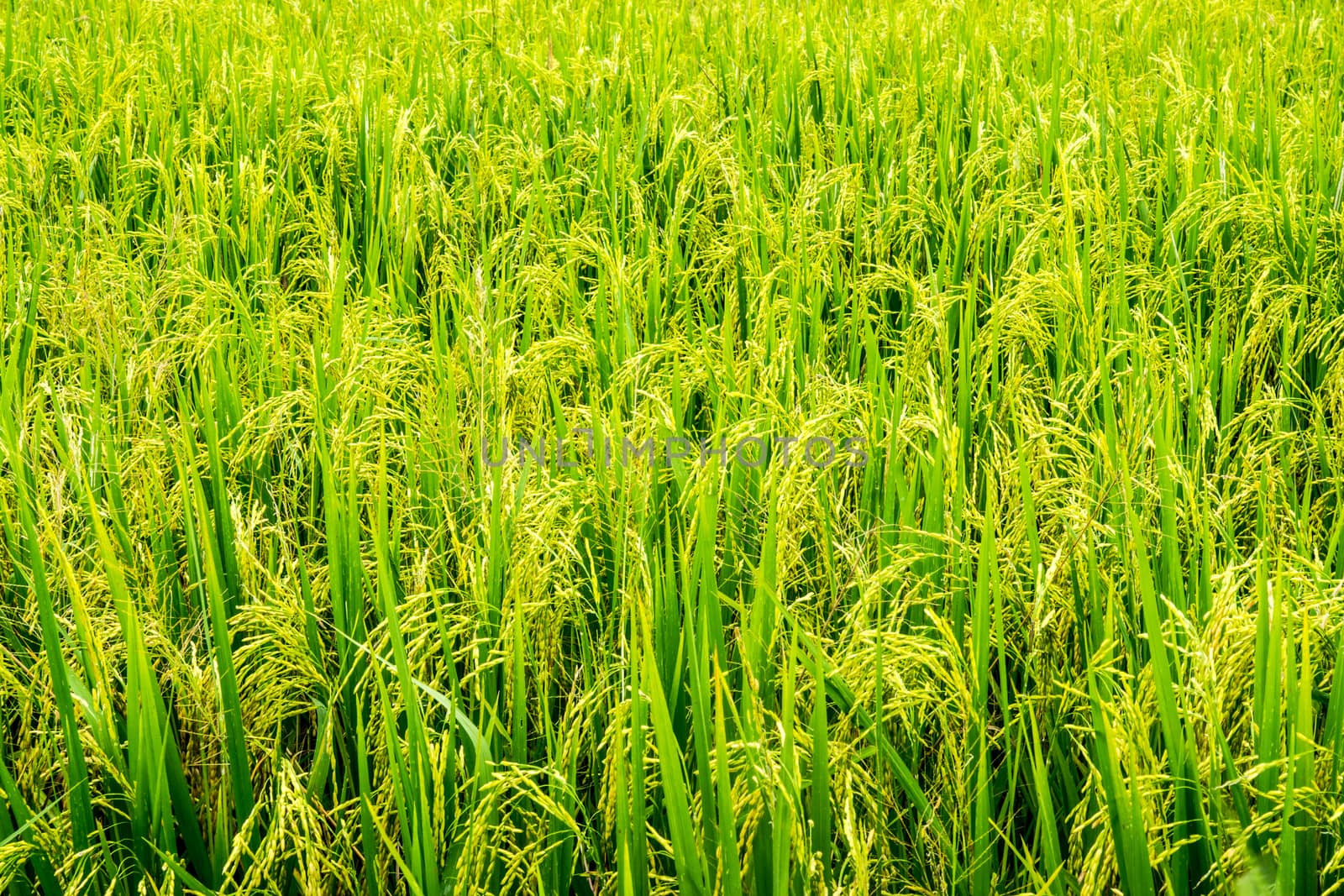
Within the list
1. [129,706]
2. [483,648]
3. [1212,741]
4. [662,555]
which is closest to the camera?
[1212,741]

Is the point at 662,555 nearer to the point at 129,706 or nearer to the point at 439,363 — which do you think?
the point at 439,363

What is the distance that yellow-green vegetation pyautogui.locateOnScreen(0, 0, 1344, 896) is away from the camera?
1.16 meters

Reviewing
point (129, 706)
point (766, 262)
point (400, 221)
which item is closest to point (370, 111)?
point (400, 221)

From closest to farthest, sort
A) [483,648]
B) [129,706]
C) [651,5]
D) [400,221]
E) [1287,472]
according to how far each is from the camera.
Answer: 1. [129,706]
2. [483,648]
3. [1287,472]
4. [400,221]
5. [651,5]

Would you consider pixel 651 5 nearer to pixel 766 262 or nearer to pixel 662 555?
pixel 766 262

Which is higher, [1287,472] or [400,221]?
[400,221]

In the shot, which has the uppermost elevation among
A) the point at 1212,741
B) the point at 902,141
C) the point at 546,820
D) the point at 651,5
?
the point at 651,5

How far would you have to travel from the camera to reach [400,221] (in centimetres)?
266

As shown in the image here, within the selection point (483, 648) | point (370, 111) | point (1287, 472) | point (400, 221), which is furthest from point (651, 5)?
point (483, 648)

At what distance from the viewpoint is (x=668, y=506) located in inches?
62.7

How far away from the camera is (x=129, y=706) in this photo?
3.98 feet

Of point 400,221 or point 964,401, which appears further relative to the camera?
point 400,221

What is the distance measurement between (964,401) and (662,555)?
1.93ft

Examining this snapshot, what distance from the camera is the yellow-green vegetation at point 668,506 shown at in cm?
116
